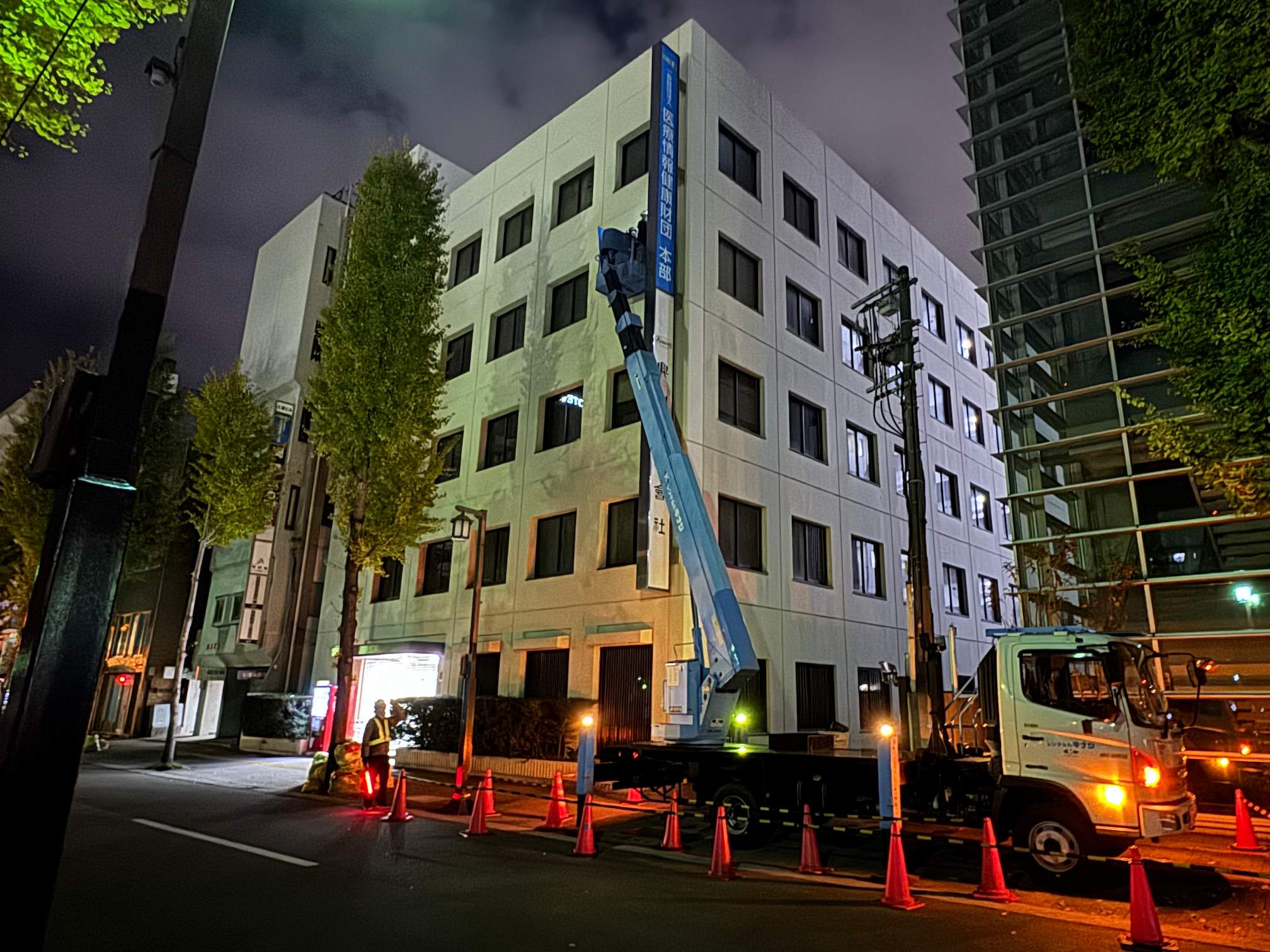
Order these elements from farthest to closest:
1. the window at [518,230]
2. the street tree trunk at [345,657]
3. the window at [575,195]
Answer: the window at [518,230], the window at [575,195], the street tree trunk at [345,657]

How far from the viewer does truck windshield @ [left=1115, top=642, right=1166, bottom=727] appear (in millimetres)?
8984

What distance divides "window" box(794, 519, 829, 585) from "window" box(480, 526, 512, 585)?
8.01 m

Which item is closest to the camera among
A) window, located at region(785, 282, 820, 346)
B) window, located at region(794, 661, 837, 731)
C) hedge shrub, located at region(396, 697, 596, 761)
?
hedge shrub, located at region(396, 697, 596, 761)

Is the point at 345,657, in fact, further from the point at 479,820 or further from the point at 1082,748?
the point at 1082,748

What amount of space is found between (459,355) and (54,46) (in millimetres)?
18684

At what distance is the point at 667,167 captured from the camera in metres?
19.5

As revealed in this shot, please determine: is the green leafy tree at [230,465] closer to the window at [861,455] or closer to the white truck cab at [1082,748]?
the window at [861,455]

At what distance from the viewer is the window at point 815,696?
19.9m

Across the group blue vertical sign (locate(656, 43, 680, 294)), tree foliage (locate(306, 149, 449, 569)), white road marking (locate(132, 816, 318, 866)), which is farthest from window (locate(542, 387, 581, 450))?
white road marking (locate(132, 816, 318, 866))

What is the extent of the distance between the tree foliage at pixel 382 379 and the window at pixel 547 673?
445cm

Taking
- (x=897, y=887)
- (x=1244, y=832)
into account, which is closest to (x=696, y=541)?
(x=897, y=887)

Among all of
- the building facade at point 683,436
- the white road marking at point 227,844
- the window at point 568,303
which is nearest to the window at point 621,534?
the building facade at point 683,436

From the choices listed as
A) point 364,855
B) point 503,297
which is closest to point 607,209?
point 503,297

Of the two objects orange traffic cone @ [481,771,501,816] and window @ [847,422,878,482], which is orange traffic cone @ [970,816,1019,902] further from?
window @ [847,422,878,482]
